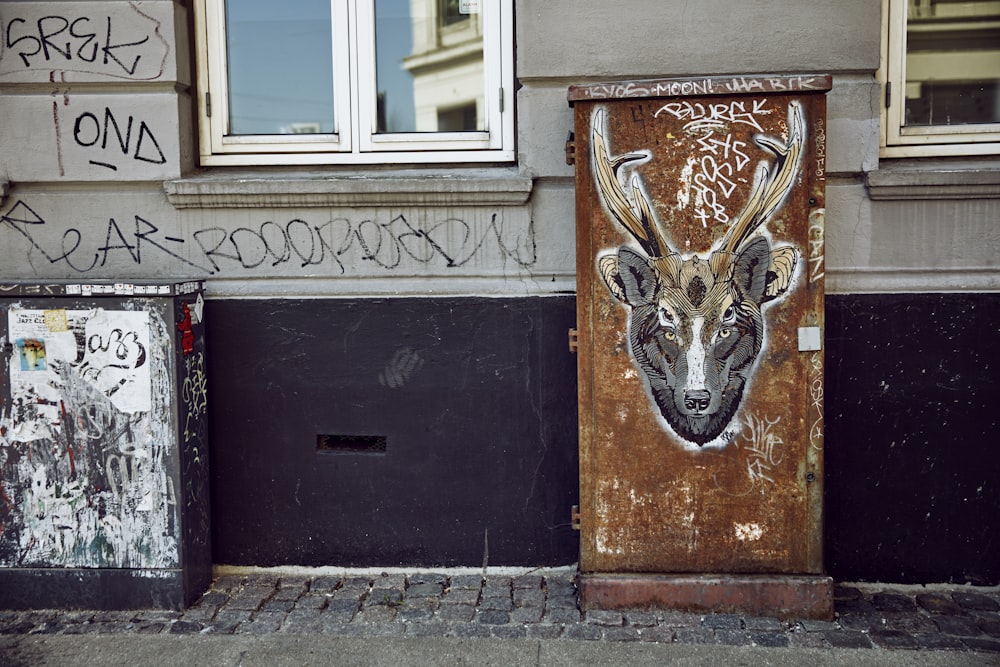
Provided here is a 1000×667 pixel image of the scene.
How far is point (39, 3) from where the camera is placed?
4.06m

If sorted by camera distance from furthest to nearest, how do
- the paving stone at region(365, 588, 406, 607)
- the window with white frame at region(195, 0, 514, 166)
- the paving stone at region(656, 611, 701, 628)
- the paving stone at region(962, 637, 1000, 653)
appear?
the window with white frame at region(195, 0, 514, 166)
the paving stone at region(365, 588, 406, 607)
the paving stone at region(656, 611, 701, 628)
the paving stone at region(962, 637, 1000, 653)

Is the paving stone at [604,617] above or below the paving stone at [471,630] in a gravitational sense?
above

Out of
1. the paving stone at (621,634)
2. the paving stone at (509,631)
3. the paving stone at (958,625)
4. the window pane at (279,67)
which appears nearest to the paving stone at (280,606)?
the paving stone at (509,631)

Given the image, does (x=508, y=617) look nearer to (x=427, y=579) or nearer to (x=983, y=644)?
(x=427, y=579)

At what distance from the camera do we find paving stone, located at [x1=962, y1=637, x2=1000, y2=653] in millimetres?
3461

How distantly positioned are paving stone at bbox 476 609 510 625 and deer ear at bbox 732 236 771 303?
1779 millimetres

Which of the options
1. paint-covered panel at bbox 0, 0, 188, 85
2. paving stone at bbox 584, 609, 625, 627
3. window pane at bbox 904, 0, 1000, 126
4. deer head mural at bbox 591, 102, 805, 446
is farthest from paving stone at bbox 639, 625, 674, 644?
paint-covered panel at bbox 0, 0, 188, 85

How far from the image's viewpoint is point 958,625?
3.69 meters

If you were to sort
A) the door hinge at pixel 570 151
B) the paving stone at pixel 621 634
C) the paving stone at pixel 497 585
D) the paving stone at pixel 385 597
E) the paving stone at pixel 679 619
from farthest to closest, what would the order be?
1. the paving stone at pixel 497 585
2. the paving stone at pixel 385 597
3. the door hinge at pixel 570 151
4. the paving stone at pixel 679 619
5. the paving stone at pixel 621 634

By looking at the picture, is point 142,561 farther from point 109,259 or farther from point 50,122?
point 50,122

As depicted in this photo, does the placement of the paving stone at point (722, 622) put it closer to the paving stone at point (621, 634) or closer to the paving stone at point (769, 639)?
the paving stone at point (769, 639)

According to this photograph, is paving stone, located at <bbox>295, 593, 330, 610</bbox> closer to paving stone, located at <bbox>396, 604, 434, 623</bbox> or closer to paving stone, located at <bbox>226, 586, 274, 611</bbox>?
paving stone, located at <bbox>226, 586, 274, 611</bbox>

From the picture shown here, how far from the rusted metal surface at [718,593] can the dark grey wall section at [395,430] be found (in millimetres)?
413

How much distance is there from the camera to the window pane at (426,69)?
430 centimetres
